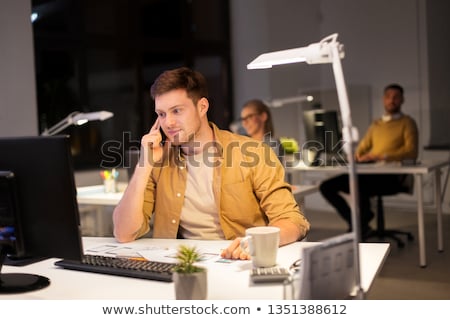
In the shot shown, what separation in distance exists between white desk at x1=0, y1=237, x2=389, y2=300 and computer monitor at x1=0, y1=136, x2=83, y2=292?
0.08 meters

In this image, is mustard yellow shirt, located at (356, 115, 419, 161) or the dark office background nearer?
the dark office background

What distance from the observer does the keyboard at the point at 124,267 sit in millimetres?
1385

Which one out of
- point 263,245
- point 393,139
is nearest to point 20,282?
point 263,245

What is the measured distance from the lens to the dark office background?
304 cm

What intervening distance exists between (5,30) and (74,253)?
249 cm

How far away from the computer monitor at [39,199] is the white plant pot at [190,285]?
30 cm

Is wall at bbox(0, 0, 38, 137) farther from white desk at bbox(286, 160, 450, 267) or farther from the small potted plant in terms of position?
the small potted plant

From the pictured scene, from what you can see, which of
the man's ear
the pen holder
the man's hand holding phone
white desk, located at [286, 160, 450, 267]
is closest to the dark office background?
the pen holder

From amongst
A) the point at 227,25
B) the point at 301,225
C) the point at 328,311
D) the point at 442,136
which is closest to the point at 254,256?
the point at 328,311

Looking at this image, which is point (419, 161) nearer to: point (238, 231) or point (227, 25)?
point (227, 25)

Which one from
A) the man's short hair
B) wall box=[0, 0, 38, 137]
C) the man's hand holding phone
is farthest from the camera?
the man's short hair

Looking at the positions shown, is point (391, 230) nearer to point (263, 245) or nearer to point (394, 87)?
point (394, 87)

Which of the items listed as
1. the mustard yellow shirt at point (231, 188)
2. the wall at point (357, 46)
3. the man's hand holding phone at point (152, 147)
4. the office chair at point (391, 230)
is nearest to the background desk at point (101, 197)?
the wall at point (357, 46)

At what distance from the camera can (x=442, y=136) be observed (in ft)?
11.3
